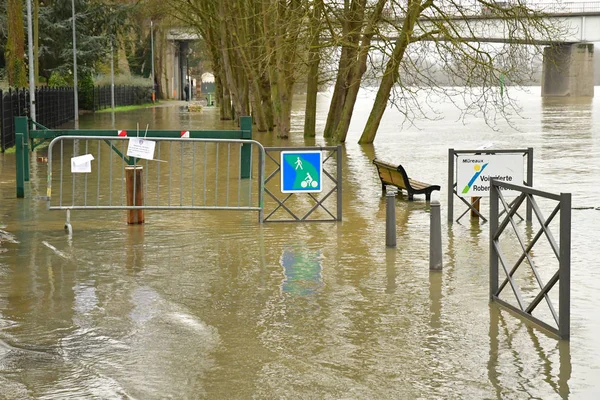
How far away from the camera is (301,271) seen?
11.4 m

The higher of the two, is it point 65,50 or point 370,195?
point 65,50

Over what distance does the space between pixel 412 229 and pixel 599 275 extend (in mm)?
3890

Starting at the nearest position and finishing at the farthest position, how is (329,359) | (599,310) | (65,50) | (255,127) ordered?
1. (329,359)
2. (599,310)
3. (255,127)
4. (65,50)

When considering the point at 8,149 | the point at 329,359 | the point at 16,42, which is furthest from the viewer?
the point at 16,42

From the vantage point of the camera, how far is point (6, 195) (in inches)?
731

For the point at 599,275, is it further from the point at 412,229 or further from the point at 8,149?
the point at 8,149

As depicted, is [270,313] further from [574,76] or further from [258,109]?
[574,76]

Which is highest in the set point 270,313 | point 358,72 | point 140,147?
point 358,72

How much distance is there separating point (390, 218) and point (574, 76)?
339 feet

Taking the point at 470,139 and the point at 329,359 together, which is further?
the point at 470,139

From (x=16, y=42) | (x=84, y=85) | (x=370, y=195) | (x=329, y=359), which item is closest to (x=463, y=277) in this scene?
(x=329, y=359)

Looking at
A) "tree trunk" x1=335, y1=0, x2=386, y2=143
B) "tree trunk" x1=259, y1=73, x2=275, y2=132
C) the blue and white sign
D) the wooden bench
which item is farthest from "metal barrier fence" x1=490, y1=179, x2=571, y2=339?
"tree trunk" x1=259, y1=73, x2=275, y2=132

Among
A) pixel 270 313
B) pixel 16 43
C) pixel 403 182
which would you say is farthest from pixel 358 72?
pixel 270 313

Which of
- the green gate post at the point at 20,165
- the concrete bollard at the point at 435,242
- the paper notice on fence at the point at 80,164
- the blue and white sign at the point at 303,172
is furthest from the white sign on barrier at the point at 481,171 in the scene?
the green gate post at the point at 20,165
